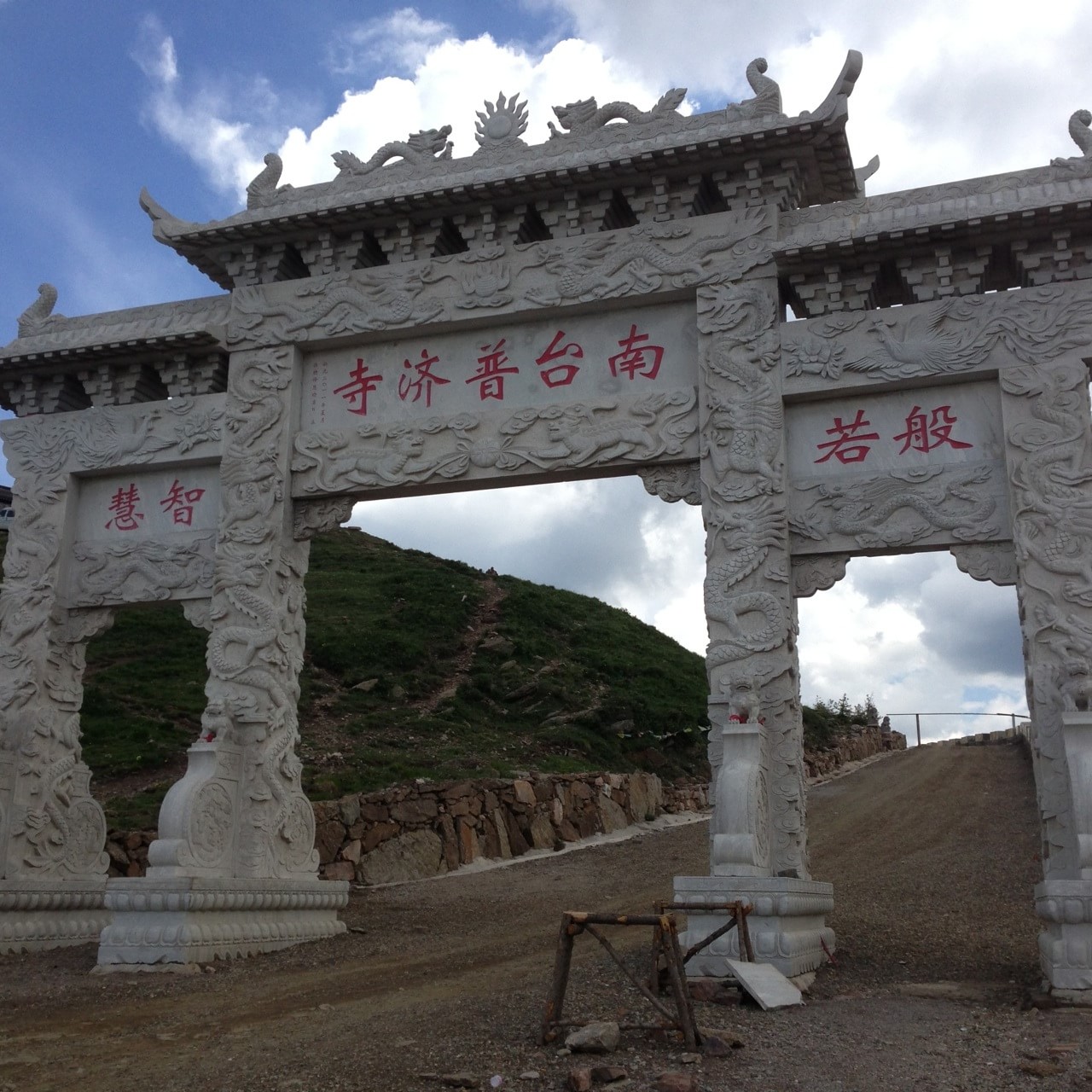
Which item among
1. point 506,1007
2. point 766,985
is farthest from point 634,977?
point 766,985

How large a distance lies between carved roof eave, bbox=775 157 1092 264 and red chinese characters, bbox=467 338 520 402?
84.1 inches

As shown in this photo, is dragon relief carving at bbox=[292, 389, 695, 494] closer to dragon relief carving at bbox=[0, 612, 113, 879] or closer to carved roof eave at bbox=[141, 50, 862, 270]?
carved roof eave at bbox=[141, 50, 862, 270]

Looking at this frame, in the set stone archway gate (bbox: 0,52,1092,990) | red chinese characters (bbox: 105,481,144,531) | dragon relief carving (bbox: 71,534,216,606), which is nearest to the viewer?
stone archway gate (bbox: 0,52,1092,990)

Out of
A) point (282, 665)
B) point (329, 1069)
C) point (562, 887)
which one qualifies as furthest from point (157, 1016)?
point (562, 887)

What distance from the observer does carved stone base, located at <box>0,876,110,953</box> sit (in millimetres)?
8375

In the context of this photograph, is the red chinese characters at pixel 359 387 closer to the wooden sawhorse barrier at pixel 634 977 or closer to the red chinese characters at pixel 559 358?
the red chinese characters at pixel 559 358

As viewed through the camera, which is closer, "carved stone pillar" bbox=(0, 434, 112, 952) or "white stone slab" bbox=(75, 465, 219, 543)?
"carved stone pillar" bbox=(0, 434, 112, 952)

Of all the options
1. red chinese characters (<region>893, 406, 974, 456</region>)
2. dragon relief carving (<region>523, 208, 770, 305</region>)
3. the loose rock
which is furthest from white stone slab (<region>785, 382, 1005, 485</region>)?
the loose rock

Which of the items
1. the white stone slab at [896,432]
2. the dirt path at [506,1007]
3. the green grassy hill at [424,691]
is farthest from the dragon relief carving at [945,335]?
the green grassy hill at [424,691]

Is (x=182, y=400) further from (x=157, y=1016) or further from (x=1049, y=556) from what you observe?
(x=1049, y=556)

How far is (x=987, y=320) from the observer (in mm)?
7488

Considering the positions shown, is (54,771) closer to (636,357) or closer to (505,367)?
(505,367)

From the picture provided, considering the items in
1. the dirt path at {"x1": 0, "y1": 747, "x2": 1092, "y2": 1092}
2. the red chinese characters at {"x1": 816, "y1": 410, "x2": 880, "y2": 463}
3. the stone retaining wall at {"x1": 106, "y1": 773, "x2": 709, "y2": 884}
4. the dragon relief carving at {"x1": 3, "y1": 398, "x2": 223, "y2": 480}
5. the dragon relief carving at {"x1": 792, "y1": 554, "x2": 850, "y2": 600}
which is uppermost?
the dragon relief carving at {"x1": 3, "y1": 398, "x2": 223, "y2": 480}

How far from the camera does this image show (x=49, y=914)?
340 inches
